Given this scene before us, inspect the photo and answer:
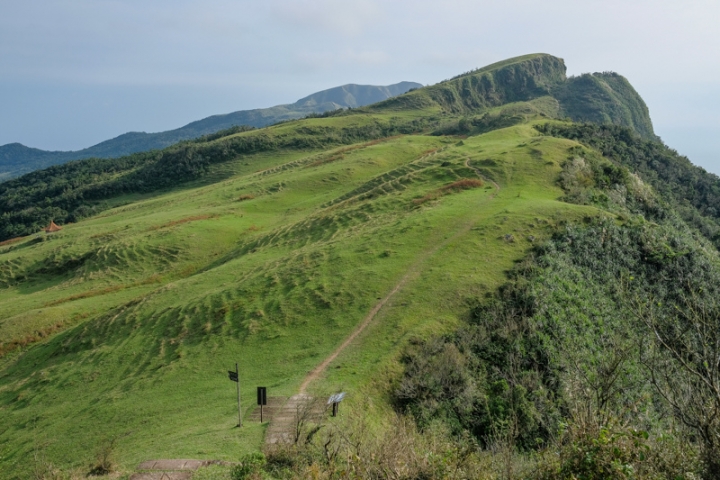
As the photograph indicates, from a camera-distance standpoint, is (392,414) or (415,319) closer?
(392,414)

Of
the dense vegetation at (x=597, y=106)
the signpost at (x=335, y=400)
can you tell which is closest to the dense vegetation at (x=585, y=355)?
the signpost at (x=335, y=400)

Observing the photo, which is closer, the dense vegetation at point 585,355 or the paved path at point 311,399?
the dense vegetation at point 585,355

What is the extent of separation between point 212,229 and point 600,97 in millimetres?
192006

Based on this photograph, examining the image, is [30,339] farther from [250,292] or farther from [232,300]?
[250,292]

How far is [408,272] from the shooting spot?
29.9 meters

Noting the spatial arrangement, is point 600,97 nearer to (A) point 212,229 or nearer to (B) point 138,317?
(A) point 212,229

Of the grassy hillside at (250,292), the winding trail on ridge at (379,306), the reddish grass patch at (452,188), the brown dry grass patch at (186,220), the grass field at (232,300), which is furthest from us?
the brown dry grass patch at (186,220)

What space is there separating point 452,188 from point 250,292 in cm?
2618

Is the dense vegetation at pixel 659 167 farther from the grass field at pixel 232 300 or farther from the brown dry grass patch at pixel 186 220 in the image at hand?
the brown dry grass patch at pixel 186 220

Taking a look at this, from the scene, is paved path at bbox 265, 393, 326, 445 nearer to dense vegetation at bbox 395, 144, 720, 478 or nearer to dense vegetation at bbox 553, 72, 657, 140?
dense vegetation at bbox 395, 144, 720, 478

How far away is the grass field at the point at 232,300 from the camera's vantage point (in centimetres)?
2020

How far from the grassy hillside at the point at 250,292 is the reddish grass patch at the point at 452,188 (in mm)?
256

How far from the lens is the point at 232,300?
30.5m

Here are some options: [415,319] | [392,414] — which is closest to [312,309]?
[415,319]
